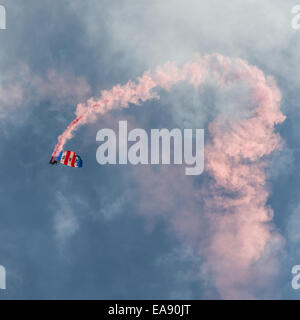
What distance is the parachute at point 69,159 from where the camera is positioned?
342ft

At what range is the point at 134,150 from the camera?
105m

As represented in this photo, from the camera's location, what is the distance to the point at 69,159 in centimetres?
10444

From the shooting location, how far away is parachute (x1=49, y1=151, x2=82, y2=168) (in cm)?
10438
